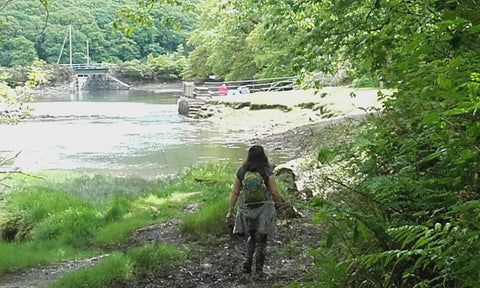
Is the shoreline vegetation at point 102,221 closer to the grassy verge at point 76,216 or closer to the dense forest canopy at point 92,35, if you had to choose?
the grassy verge at point 76,216

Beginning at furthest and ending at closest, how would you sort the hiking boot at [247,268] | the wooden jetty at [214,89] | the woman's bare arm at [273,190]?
the wooden jetty at [214,89], the hiking boot at [247,268], the woman's bare arm at [273,190]

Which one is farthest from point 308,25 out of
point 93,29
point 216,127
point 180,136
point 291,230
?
point 93,29

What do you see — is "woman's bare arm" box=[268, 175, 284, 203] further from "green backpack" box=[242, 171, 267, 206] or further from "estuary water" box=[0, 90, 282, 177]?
"estuary water" box=[0, 90, 282, 177]

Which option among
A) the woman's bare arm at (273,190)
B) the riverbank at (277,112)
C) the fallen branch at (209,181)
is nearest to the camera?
the woman's bare arm at (273,190)

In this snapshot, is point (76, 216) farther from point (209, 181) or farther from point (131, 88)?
point (131, 88)

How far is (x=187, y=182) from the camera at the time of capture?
13383 millimetres

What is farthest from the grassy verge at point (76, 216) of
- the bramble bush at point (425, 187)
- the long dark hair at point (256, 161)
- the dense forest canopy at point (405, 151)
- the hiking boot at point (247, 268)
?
the bramble bush at point (425, 187)

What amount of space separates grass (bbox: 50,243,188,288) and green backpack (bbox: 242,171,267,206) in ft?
4.89

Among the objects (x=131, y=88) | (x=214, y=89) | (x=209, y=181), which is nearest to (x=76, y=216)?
(x=209, y=181)

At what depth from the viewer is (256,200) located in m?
5.88

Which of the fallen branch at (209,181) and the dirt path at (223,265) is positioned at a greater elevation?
the dirt path at (223,265)

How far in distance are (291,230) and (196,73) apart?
47978 millimetres

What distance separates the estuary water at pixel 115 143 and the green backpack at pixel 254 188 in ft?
43.7

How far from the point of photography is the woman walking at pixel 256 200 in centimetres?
586
